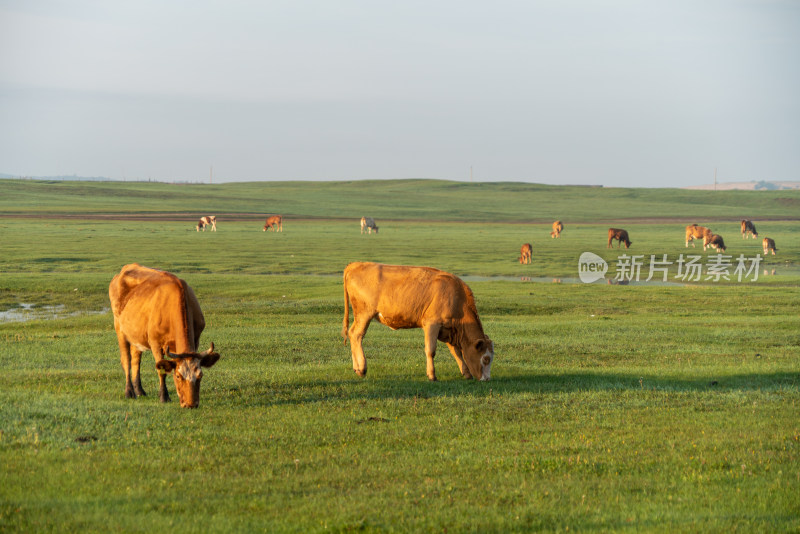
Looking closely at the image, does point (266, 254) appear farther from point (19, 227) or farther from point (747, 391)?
point (747, 391)

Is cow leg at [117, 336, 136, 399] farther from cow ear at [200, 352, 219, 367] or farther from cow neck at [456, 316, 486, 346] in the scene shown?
cow neck at [456, 316, 486, 346]

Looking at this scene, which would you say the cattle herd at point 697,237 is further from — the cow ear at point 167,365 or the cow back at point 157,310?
the cow ear at point 167,365

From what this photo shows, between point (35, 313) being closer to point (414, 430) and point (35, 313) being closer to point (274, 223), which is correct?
point (414, 430)

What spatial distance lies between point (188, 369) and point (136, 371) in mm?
1969

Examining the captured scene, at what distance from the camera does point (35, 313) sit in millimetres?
30891

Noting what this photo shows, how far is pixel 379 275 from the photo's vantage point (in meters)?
16.9

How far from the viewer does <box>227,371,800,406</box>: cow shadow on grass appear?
47.9 ft

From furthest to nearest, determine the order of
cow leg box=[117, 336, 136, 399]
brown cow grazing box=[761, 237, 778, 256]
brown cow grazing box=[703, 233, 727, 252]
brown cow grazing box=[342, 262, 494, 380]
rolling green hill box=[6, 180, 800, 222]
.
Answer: rolling green hill box=[6, 180, 800, 222]
brown cow grazing box=[703, 233, 727, 252]
brown cow grazing box=[761, 237, 778, 256]
brown cow grazing box=[342, 262, 494, 380]
cow leg box=[117, 336, 136, 399]

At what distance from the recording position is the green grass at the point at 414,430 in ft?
28.2

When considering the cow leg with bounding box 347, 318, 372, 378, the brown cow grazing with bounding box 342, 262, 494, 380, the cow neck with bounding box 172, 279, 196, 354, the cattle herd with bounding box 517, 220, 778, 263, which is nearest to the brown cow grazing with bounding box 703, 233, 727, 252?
the cattle herd with bounding box 517, 220, 778, 263

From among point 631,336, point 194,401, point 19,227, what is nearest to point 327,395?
point 194,401

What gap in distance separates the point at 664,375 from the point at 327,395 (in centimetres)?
710

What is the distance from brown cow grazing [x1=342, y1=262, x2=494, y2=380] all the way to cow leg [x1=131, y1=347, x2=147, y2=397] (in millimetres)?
4169

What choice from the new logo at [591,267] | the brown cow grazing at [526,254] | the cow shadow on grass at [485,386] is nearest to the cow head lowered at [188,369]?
the cow shadow on grass at [485,386]
